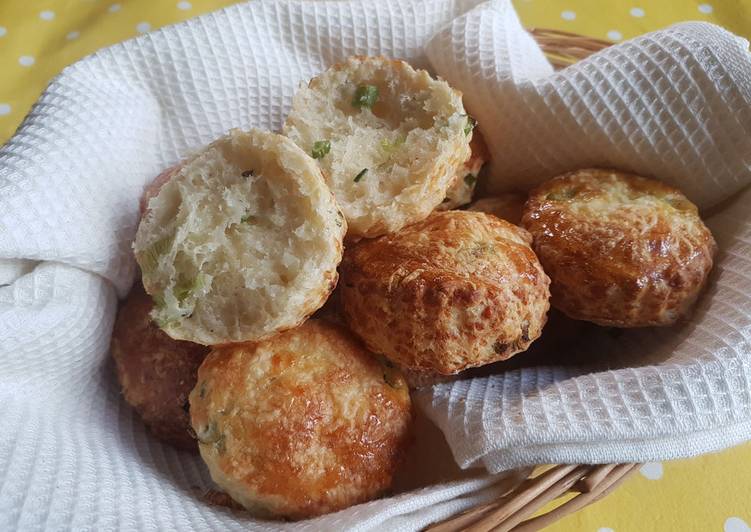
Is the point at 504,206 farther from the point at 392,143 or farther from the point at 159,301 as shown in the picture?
the point at 159,301

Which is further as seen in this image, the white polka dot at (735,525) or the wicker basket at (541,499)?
the white polka dot at (735,525)

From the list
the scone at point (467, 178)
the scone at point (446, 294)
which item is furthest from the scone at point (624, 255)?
the scone at point (467, 178)

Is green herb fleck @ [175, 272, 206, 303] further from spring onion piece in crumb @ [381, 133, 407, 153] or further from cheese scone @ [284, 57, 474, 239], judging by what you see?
spring onion piece in crumb @ [381, 133, 407, 153]

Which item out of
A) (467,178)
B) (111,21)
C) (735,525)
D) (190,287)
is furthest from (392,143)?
(111,21)

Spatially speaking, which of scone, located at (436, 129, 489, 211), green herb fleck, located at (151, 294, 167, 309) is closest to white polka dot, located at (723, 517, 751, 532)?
scone, located at (436, 129, 489, 211)

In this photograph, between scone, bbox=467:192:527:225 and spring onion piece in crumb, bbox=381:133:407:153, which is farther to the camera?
scone, bbox=467:192:527:225

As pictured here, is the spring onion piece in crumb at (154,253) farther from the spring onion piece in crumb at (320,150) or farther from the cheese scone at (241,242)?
the spring onion piece in crumb at (320,150)

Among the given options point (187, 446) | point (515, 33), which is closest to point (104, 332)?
point (187, 446)
